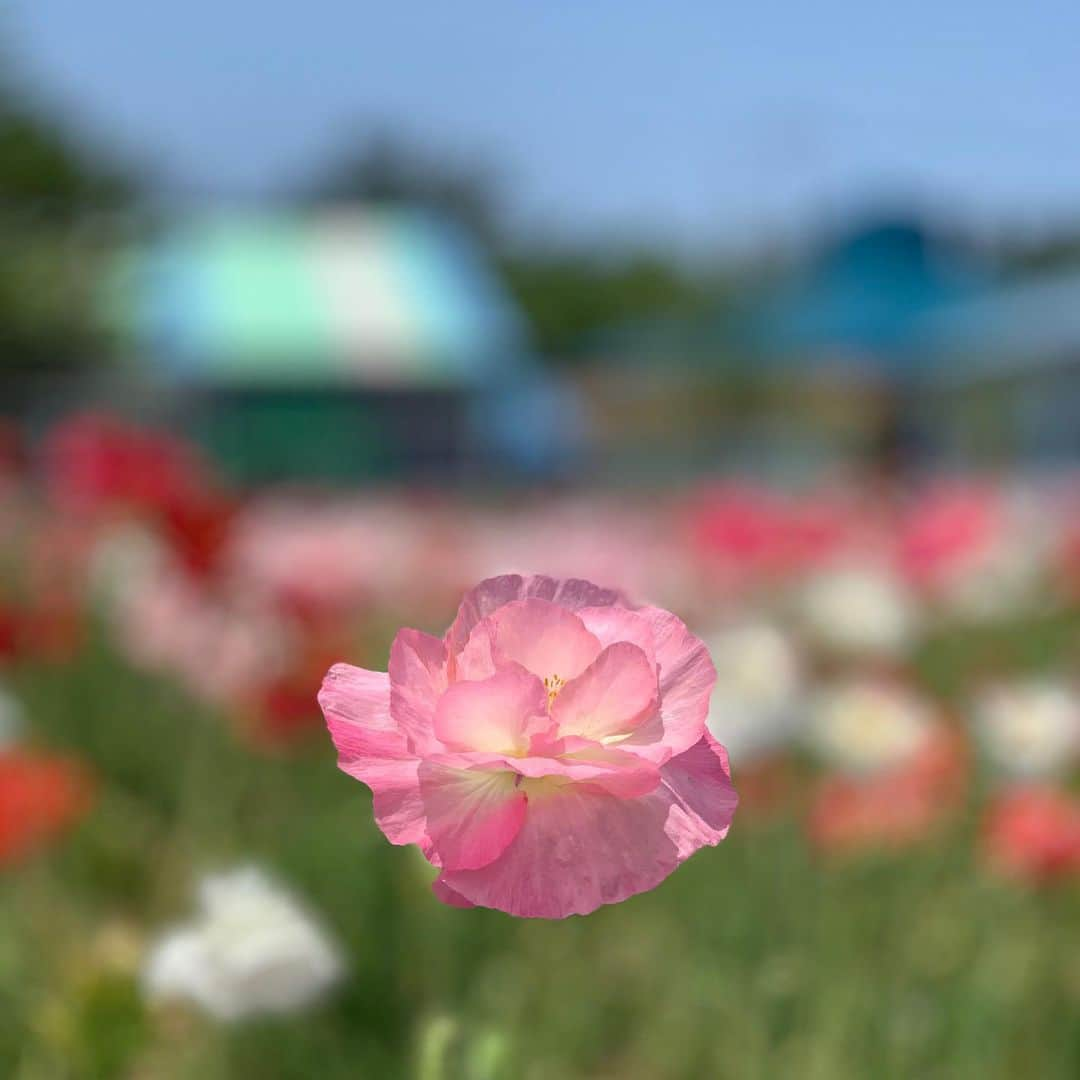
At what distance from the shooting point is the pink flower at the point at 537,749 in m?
0.43

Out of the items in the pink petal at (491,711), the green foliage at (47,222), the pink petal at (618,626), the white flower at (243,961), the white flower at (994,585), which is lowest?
the pink petal at (491,711)

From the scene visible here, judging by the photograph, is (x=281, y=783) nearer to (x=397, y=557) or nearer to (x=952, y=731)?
(x=952, y=731)

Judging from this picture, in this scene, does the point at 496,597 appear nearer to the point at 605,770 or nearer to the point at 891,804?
the point at 605,770

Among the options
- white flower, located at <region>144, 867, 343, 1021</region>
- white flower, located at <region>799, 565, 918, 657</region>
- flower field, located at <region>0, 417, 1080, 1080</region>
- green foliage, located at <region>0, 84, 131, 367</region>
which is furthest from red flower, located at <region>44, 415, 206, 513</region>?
green foliage, located at <region>0, 84, 131, 367</region>

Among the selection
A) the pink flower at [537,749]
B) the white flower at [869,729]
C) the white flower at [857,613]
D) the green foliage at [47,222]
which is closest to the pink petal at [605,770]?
the pink flower at [537,749]

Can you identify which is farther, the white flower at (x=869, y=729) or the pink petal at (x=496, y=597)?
the white flower at (x=869, y=729)

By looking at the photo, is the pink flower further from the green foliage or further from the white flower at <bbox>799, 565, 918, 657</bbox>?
the green foliage

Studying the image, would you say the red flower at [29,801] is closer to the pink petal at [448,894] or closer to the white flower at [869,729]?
the white flower at [869,729]

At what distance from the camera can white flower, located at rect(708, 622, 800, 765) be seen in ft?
5.75

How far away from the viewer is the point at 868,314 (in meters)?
12.5

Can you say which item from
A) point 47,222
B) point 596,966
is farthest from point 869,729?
point 47,222

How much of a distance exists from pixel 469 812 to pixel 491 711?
0.03m

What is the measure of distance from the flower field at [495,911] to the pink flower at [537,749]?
0.21 meters

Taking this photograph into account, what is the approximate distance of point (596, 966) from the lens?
1768 millimetres
